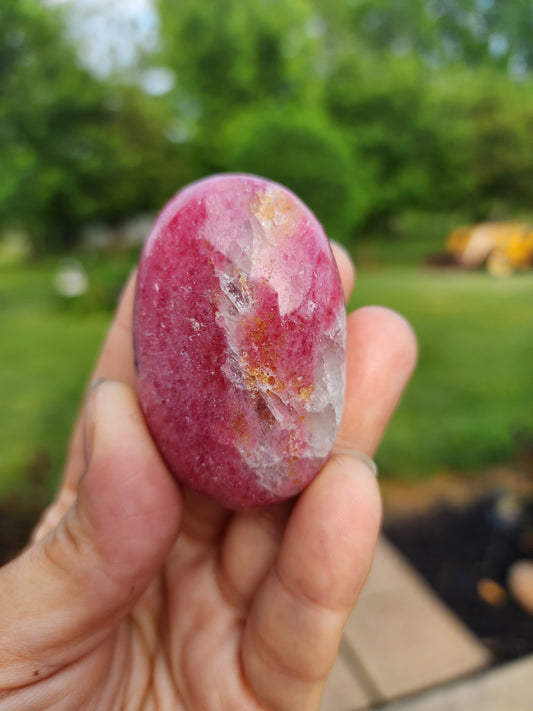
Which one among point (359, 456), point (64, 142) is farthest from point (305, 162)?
point (359, 456)

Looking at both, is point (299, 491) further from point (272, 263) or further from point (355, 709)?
point (355, 709)

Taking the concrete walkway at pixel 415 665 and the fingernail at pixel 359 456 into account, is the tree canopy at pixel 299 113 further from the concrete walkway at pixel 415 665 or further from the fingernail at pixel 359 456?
the fingernail at pixel 359 456

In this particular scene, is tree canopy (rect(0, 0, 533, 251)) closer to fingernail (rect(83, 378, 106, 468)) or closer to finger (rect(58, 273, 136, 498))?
finger (rect(58, 273, 136, 498))

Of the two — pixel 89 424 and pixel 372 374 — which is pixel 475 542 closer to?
pixel 372 374

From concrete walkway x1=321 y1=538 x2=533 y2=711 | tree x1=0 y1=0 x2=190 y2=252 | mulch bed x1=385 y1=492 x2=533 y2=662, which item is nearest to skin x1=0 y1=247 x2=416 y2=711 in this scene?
concrete walkway x1=321 y1=538 x2=533 y2=711

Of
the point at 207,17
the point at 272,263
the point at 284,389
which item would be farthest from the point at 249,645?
the point at 207,17

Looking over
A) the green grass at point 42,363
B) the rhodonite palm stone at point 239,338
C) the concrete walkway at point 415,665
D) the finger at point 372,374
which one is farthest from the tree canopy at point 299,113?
the rhodonite palm stone at point 239,338
